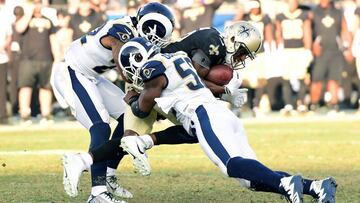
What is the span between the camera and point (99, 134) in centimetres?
738

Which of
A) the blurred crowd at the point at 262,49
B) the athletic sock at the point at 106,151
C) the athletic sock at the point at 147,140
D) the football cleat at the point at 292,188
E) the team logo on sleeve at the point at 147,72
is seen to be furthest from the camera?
the blurred crowd at the point at 262,49

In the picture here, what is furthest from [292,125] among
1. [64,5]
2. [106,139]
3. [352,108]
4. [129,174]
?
[106,139]

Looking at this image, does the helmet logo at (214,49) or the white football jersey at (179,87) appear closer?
the white football jersey at (179,87)

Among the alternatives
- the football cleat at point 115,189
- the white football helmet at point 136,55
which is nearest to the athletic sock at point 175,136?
the white football helmet at point 136,55

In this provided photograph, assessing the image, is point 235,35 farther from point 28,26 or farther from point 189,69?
point 28,26

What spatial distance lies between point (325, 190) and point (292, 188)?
243 millimetres

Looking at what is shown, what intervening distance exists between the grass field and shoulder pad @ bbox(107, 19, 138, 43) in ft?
3.81

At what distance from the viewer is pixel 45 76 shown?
15320 millimetres

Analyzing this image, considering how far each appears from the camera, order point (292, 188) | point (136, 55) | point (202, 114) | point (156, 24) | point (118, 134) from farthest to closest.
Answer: point (118, 134)
point (156, 24)
point (136, 55)
point (202, 114)
point (292, 188)

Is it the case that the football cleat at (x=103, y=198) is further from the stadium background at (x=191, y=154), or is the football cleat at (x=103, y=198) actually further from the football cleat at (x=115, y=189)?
the football cleat at (x=115, y=189)

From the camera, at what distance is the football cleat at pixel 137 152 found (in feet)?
22.3

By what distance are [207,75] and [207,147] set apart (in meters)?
0.70

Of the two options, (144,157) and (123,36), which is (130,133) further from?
(123,36)

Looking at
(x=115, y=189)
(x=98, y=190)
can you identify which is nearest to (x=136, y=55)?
(x=98, y=190)
